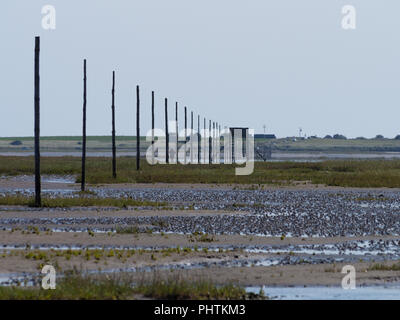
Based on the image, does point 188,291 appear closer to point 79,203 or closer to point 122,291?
point 122,291

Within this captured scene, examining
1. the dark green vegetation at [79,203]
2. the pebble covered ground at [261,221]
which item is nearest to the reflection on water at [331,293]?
the pebble covered ground at [261,221]

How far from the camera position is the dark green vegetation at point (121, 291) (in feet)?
57.2

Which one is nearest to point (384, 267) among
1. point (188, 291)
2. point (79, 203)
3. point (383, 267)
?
point (383, 267)

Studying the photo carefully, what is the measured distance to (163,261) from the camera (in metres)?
23.8

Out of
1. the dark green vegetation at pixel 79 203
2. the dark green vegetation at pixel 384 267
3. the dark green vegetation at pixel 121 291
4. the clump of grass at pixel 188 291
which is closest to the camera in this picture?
the dark green vegetation at pixel 121 291

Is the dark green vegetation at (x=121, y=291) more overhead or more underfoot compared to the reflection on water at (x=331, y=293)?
more overhead

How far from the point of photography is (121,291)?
18109mm

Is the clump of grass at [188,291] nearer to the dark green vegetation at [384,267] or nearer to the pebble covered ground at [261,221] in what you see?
the pebble covered ground at [261,221]

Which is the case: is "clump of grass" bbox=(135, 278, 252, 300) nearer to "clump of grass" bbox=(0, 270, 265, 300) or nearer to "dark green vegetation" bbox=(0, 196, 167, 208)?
"clump of grass" bbox=(0, 270, 265, 300)
